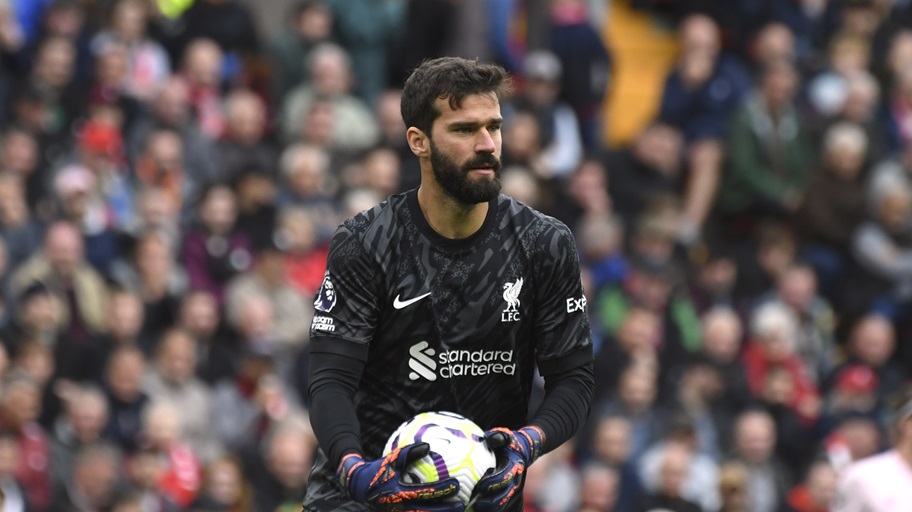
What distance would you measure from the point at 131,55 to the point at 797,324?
5.75 m

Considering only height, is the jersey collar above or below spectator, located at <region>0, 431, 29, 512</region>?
above

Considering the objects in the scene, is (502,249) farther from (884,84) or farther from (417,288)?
(884,84)

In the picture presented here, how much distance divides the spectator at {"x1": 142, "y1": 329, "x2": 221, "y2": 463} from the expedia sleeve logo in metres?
6.33

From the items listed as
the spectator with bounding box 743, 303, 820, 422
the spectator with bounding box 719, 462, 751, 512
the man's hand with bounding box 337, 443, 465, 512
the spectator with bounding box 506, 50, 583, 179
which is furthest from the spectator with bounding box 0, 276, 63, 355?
the man's hand with bounding box 337, 443, 465, 512

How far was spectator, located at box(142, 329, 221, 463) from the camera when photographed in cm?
1288

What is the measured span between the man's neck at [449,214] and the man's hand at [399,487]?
2.83 feet

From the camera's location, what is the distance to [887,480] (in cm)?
920

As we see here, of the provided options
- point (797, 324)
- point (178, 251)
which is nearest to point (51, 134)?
point (178, 251)

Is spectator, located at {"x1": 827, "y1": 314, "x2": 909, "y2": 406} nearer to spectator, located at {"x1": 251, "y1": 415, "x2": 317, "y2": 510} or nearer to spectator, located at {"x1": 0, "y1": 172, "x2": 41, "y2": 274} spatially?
spectator, located at {"x1": 251, "y1": 415, "x2": 317, "y2": 510}

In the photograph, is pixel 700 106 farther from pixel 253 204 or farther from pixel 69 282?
pixel 69 282

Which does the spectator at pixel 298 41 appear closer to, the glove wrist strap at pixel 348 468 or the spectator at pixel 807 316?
the spectator at pixel 807 316

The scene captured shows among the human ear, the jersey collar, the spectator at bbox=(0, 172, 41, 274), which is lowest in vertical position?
the spectator at bbox=(0, 172, 41, 274)

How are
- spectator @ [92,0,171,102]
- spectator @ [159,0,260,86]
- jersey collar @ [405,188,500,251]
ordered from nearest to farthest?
jersey collar @ [405,188,500,251], spectator @ [92,0,171,102], spectator @ [159,0,260,86]

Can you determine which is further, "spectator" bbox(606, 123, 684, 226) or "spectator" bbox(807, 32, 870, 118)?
"spectator" bbox(807, 32, 870, 118)
